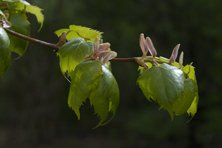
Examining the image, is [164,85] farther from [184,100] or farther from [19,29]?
[19,29]

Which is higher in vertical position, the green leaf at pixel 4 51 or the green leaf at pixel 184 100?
the green leaf at pixel 4 51

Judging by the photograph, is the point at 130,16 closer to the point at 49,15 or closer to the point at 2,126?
the point at 49,15

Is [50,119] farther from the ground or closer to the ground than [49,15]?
closer to the ground

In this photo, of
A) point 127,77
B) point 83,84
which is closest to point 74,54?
point 83,84

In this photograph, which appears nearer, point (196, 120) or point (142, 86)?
point (142, 86)

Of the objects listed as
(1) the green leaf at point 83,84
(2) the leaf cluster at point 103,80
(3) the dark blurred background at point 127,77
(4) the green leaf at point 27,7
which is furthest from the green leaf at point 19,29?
(3) the dark blurred background at point 127,77

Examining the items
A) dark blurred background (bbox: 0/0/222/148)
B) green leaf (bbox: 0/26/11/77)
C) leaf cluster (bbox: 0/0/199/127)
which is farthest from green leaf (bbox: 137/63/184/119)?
dark blurred background (bbox: 0/0/222/148)

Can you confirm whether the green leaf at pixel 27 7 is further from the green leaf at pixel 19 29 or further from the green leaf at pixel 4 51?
the green leaf at pixel 4 51

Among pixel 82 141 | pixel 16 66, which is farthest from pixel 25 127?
pixel 82 141
